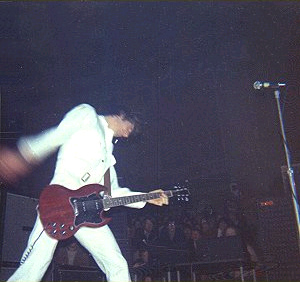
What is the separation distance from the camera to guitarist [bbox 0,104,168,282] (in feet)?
7.77

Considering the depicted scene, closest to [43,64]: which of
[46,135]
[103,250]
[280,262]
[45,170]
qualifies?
[45,170]

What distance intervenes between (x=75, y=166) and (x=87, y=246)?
58cm

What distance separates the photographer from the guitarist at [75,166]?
2.37 metres

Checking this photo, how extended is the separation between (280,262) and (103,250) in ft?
7.32

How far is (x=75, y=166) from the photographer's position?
8.69 ft

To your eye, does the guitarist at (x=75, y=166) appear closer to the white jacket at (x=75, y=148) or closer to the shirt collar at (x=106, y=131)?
the white jacket at (x=75, y=148)

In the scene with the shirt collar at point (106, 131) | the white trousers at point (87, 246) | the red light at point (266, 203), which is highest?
the shirt collar at point (106, 131)

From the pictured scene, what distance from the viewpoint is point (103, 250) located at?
2.52m

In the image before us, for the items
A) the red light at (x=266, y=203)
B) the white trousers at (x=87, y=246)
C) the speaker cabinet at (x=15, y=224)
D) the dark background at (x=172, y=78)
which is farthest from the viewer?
the dark background at (x=172, y=78)

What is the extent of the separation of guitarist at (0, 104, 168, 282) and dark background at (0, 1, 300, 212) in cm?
197

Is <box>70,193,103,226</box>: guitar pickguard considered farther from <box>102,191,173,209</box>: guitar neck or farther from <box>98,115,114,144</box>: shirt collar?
<box>98,115,114,144</box>: shirt collar

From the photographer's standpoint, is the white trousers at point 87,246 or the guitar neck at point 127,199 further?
the guitar neck at point 127,199

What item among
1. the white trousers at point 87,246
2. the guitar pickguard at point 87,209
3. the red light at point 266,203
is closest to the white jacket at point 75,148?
the guitar pickguard at point 87,209

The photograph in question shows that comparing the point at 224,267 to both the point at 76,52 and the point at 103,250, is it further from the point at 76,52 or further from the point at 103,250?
the point at 76,52
